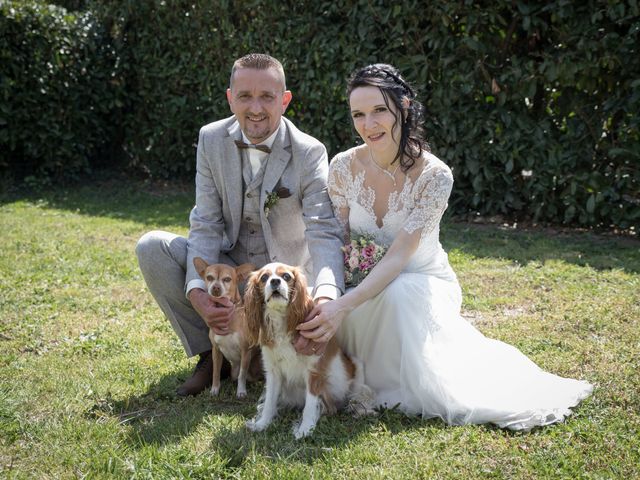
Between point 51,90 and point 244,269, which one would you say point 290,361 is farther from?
point 51,90

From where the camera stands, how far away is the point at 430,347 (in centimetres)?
361

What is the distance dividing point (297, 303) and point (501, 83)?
4.94 metres

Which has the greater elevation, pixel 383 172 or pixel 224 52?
pixel 224 52

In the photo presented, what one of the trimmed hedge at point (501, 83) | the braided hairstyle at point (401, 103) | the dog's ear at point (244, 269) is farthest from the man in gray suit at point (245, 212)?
the trimmed hedge at point (501, 83)

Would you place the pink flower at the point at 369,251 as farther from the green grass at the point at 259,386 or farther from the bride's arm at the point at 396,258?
the green grass at the point at 259,386

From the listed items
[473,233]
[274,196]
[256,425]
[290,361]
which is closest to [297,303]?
[290,361]

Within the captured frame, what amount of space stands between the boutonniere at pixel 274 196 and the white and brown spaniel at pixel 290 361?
75 cm

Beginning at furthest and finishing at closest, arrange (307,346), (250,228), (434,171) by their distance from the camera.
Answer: (250,228) < (434,171) < (307,346)

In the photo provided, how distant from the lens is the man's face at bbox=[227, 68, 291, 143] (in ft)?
12.8

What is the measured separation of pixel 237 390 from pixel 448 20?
201 inches

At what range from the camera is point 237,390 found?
406cm

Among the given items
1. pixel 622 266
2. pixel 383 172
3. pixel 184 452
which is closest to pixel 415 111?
pixel 383 172

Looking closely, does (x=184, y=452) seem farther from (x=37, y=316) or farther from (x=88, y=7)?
(x=88, y=7)

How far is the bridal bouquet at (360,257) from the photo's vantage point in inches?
149
